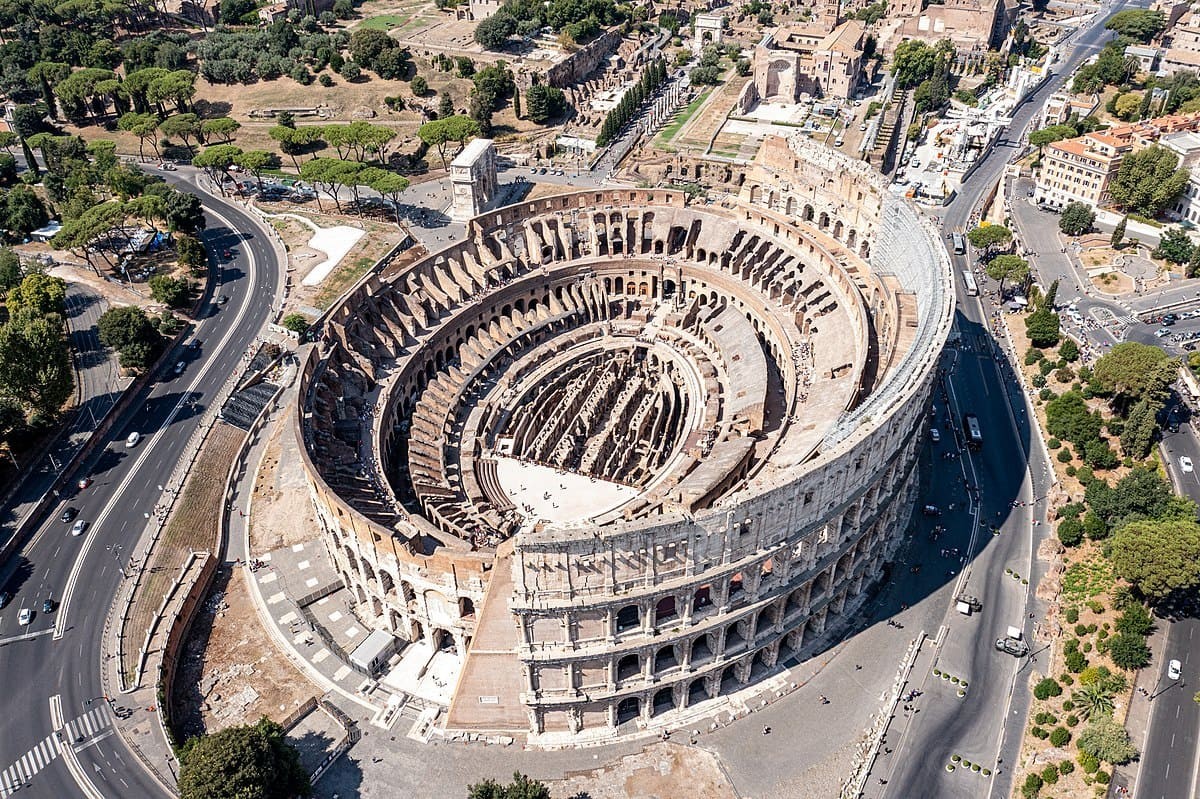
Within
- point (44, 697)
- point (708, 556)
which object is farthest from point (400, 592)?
point (44, 697)

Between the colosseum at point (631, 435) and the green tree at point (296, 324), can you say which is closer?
the colosseum at point (631, 435)

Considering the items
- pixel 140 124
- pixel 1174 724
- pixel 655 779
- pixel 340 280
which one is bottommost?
pixel 1174 724

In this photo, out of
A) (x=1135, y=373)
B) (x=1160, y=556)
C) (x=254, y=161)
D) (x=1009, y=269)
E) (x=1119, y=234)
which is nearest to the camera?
(x=1160, y=556)

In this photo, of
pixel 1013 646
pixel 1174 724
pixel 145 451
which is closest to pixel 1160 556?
pixel 1174 724

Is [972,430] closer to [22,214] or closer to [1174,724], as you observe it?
[1174,724]

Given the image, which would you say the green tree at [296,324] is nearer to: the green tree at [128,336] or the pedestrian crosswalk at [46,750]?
the green tree at [128,336]

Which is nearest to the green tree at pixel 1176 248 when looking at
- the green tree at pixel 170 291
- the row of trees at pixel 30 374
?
the green tree at pixel 170 291

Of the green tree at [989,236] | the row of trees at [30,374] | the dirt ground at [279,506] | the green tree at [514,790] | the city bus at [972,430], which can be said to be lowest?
the city bus at [972,430]

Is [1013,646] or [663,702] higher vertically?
[1013,646]
